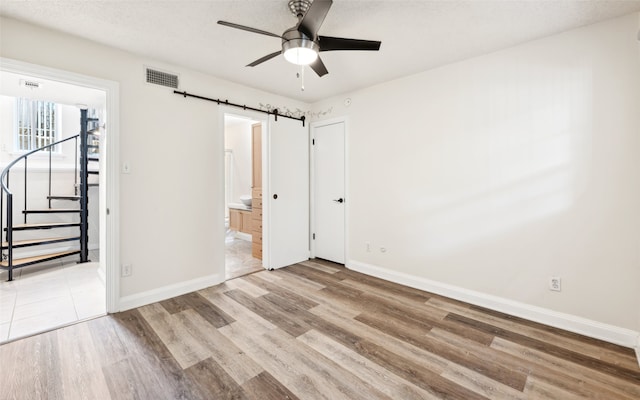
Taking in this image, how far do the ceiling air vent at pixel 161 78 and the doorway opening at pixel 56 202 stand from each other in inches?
14.9

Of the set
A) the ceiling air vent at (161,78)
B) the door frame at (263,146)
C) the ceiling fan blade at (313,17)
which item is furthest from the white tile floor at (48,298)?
the ceiling fan blade at (313,17)

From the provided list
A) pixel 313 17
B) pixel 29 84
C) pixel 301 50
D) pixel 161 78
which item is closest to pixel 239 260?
pixel 161 78

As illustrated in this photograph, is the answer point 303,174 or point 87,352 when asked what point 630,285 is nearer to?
point 303,174

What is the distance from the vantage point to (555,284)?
8.40 ft

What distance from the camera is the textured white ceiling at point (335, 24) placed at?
6.84 feet

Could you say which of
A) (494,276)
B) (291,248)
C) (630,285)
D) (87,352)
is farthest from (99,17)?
(630,285)

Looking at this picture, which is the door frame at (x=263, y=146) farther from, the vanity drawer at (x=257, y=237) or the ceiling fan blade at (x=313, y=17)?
the ceiling fan blade at (x=313, y=17)

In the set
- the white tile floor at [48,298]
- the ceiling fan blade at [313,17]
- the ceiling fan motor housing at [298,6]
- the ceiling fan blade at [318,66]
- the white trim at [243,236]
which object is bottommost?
the white tile floor at [48,298]

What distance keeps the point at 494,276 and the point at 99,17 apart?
4.18 metres

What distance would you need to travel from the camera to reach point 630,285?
7.37 ft

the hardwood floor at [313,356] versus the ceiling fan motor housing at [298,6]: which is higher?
the ceiling fan motor housing at [298,6]

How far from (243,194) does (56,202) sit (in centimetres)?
336

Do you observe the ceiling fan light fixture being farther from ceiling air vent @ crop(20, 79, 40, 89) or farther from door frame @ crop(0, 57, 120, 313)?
ceiling air vent @ crop(20, 79, 40, 89)

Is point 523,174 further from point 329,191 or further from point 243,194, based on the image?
point 243,194
